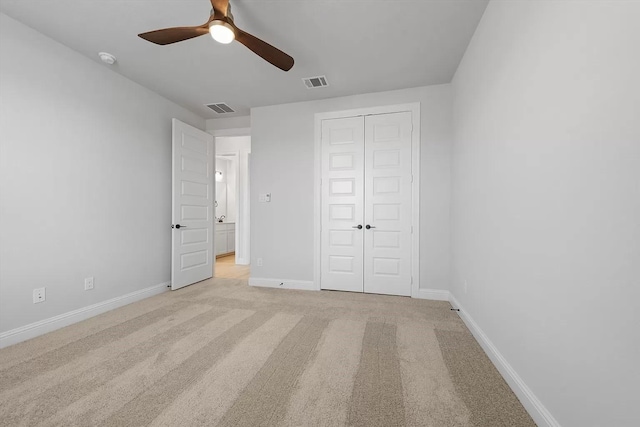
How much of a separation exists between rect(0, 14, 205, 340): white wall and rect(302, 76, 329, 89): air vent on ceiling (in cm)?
207

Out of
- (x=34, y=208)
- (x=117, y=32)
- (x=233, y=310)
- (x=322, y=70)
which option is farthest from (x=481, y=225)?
(x=34, y=208)

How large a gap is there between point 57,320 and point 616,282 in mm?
3858

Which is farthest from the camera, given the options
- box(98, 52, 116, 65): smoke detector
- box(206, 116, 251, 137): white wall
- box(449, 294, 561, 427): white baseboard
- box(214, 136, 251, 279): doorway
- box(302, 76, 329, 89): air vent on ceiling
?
box(214, 136, 251, 279): doorway

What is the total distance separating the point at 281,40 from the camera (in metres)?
2.57

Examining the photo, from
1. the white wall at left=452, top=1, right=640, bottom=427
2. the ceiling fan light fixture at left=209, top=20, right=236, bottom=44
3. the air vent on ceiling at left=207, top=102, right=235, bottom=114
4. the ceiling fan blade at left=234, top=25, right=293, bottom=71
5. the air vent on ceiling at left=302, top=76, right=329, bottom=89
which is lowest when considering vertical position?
the white wall at left=452, top=1, right=640, bottom=427

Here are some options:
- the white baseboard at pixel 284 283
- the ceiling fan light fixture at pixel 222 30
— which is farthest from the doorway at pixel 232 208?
the ceiling fan light fixture at pixel 222 30

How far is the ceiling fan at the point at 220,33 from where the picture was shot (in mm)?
1819

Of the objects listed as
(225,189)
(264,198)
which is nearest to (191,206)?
(264,198)

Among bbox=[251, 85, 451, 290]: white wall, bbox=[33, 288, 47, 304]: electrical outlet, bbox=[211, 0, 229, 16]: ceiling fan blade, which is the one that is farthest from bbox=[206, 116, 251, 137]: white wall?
bbox=[33, 288, 47, 304]: electrical outlet

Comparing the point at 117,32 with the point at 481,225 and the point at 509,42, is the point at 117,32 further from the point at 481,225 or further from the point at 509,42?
the point at 481,225

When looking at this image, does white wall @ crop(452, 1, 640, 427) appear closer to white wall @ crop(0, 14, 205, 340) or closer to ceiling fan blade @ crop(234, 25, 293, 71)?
ceiling fan blade @ crop(234, 25, 293, 71)

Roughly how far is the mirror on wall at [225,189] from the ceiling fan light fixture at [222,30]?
5.83 meters

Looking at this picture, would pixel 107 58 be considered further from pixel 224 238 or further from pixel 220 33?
pixel 224 238

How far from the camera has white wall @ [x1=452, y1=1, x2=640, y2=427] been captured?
867 mm
